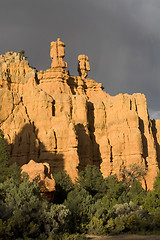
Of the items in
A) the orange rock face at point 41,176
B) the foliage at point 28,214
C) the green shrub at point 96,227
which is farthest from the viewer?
the orange rock face at point 41,176

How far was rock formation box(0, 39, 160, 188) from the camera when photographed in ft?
176

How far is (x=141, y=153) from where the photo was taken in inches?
2274

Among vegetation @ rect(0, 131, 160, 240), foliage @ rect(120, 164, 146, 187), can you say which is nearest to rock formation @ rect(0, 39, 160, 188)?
foliage @ rect(120, 164, 146, 187)

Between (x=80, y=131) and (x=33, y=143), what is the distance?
9.28 m

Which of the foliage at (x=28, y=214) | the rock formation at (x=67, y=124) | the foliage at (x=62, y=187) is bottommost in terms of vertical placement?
the foliage at (x=28, y=214)

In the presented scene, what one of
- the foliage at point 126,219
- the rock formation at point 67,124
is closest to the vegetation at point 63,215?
the foliage at point 126,219

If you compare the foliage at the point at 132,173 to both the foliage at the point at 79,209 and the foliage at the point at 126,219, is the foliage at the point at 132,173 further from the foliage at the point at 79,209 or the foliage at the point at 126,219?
the foliage at the point at 79,209

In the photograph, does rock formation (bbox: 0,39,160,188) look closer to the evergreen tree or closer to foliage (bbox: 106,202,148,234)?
the evergreen tree

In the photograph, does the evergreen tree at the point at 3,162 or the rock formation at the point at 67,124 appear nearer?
the evergreen tree at the point at 3,162

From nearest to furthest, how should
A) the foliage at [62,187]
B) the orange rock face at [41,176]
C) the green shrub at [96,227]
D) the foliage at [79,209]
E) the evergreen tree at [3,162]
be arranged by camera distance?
the green shrub at [96,227] < the foliage at [79,209] < the orange rock face at [41,176] < the foliage at [62,187] < the evergreen tree at [3,162]

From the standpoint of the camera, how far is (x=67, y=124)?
181 feet

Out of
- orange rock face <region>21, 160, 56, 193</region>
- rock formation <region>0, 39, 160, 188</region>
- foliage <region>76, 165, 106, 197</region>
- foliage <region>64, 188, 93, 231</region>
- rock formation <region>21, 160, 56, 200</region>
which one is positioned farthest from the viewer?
rock formation <region>0, 39, 160, 188</region>

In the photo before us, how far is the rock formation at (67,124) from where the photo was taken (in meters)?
53.5

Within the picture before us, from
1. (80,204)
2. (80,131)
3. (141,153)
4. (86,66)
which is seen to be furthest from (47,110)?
(80,204)
